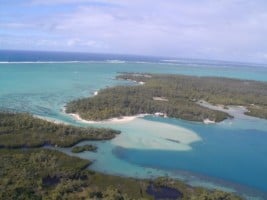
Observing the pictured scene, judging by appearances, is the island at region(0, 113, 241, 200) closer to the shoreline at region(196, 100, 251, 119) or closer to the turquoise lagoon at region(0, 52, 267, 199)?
the turquoise lagoon at region(0, 52, 267, 199)

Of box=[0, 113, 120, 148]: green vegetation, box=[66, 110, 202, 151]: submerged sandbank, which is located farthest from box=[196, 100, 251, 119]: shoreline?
box=[0, 113, 120, 148]: green vegetation

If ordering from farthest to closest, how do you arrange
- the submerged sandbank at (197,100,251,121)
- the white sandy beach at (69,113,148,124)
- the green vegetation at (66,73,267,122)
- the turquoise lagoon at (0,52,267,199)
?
the submerged sandbank at (197,100,251,121) < the green vegetation at (66,73,267,122) < the white sandy beach at (69,113,148,124) < the turquoise lagoon at (0,52,267,199)

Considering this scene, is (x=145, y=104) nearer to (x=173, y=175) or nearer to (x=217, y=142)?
(x=217, y=142)

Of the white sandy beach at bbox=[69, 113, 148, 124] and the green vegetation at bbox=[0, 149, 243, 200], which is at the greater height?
the white sandy beach at bbox=[69, 113, 148, 124]

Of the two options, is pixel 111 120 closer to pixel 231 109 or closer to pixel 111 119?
pixel 111 119

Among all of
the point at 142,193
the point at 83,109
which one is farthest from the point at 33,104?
the point at 142,193

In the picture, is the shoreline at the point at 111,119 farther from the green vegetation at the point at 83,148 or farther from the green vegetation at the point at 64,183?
the green vegetation at the point at 64,183

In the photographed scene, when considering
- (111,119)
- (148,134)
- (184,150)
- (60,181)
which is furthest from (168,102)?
(60,181)
